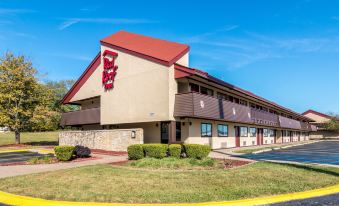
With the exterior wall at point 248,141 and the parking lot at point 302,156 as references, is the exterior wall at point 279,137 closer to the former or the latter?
the exterior wall at point 248,141

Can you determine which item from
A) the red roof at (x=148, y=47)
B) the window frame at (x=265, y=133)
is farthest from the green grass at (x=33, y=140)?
the window frame at (x=265, y=133)

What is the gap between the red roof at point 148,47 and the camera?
77.8ft

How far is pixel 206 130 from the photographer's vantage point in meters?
27.1

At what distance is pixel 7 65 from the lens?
33719 millimetres

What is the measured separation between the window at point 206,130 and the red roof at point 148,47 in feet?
23.3

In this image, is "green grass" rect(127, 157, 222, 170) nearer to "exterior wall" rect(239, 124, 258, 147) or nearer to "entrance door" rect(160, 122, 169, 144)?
"entrance door" rect(160, 122, 169, 144)

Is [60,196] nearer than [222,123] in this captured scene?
Yes

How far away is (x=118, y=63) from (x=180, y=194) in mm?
21304

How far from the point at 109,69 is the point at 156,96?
7.87 metres

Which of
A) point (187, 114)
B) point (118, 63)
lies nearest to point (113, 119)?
point (118, 63)

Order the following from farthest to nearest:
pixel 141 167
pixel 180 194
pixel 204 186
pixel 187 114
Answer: pixel 187 114 → pixel 141 167 → pixel 204 186 → pixel 180 194

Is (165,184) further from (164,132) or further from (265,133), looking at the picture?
(265,133)

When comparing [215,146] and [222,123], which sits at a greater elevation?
[222,123]

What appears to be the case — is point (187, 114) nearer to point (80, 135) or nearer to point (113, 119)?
point (113, 119)
